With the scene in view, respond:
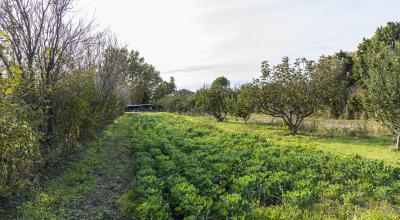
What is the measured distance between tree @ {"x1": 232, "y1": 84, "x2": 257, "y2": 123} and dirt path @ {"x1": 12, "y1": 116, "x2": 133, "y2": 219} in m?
10.0

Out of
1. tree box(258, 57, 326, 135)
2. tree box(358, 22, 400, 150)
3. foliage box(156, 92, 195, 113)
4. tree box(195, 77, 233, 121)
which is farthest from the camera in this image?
foliage box(156, 92, 195, 113)

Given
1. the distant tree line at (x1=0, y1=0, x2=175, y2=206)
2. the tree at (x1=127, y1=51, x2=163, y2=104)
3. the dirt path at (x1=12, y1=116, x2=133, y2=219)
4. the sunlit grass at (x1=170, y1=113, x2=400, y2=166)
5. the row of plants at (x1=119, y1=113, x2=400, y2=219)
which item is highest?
the tree at (x1=127, y1=51, x2=163, y2=104)

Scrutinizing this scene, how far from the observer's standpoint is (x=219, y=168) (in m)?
7.23

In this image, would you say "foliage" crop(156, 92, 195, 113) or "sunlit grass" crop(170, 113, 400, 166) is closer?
"sunlit grass" crop(170, 113, 400, 166)

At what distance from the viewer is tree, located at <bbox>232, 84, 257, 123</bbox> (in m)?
17.9

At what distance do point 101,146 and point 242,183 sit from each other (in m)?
7.82

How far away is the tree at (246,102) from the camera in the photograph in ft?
58.8

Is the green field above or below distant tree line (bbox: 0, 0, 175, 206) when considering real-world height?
below

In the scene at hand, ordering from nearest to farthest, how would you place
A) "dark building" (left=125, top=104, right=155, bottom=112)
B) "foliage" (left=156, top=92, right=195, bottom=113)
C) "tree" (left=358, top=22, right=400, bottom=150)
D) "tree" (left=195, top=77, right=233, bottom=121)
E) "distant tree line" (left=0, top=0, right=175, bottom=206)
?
"distant tree line" (left=0, top=0, right=175, bottom=206) → "tree" (left=358, top=22, right=400, bottom=150) → "tree" (left=195, top=77, right=233, bottom=121) → "foliage" (left=156, top=92, right=195, bottom=113) → "dark building" (left=125, top=104, right=155, bottom=112)

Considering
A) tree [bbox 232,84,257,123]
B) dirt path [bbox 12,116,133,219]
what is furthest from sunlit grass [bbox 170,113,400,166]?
A: dirt path [bbox 12,116,133,219]

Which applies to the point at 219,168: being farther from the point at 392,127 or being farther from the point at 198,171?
the point at 392,127

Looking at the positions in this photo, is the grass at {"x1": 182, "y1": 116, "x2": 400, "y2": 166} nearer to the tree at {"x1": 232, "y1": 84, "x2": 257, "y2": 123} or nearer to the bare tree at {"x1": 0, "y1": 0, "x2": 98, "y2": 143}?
the tree at {"x1": 232, "y1": 84, "x2": 257, "y2": 123}

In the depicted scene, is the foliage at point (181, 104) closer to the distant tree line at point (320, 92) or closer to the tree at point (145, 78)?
the distant tree line at point (320, 92)

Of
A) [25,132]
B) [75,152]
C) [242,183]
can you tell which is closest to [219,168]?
[242,183]
